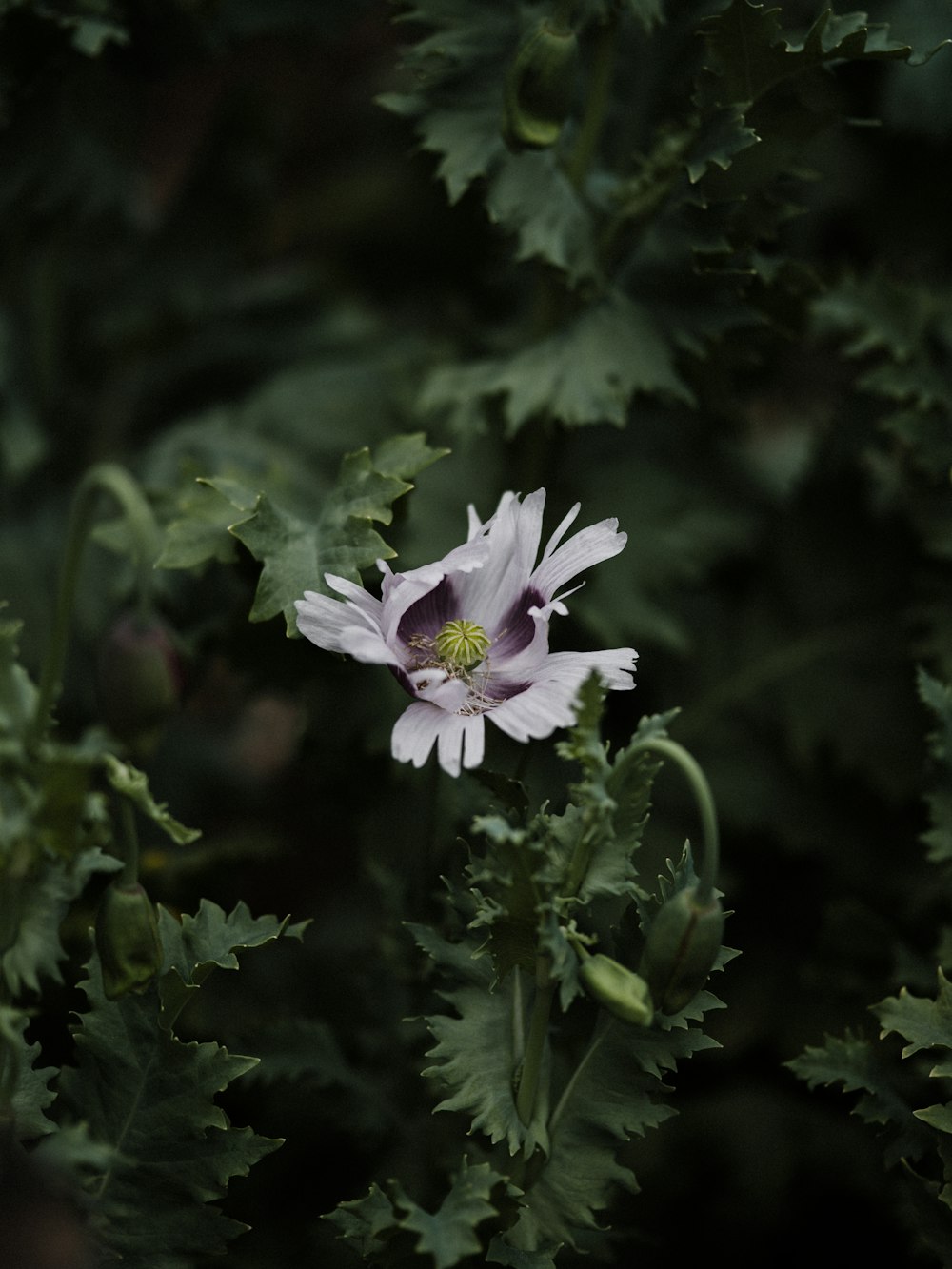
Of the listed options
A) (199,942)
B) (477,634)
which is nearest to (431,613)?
(477,634)

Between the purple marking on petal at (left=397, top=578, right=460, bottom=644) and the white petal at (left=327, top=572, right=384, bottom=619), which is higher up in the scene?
the white petal at (left=327, top=572, right=384, bottom=619)

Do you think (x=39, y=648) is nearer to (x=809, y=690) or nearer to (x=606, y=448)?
(x=606, y=448)

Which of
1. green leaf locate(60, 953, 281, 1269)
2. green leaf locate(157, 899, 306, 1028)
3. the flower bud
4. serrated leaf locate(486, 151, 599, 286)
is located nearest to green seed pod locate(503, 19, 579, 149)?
serrated leaf locate(486, 151, 599, 286)

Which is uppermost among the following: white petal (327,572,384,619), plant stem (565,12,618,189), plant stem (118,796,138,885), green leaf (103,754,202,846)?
plant stem (565,12,618,189)

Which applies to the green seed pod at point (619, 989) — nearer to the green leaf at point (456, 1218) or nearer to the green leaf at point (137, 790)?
the green leaf at point (456, 1218)

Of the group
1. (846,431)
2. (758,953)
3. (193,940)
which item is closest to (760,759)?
(758,953)

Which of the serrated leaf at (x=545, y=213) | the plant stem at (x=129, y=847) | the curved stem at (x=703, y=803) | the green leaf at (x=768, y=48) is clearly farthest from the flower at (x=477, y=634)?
the green leaf at (x=768, y=48)

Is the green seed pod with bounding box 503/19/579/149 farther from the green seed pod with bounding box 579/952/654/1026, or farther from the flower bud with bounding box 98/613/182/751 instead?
the green seed pod with bounding box 579/952/654/1026
